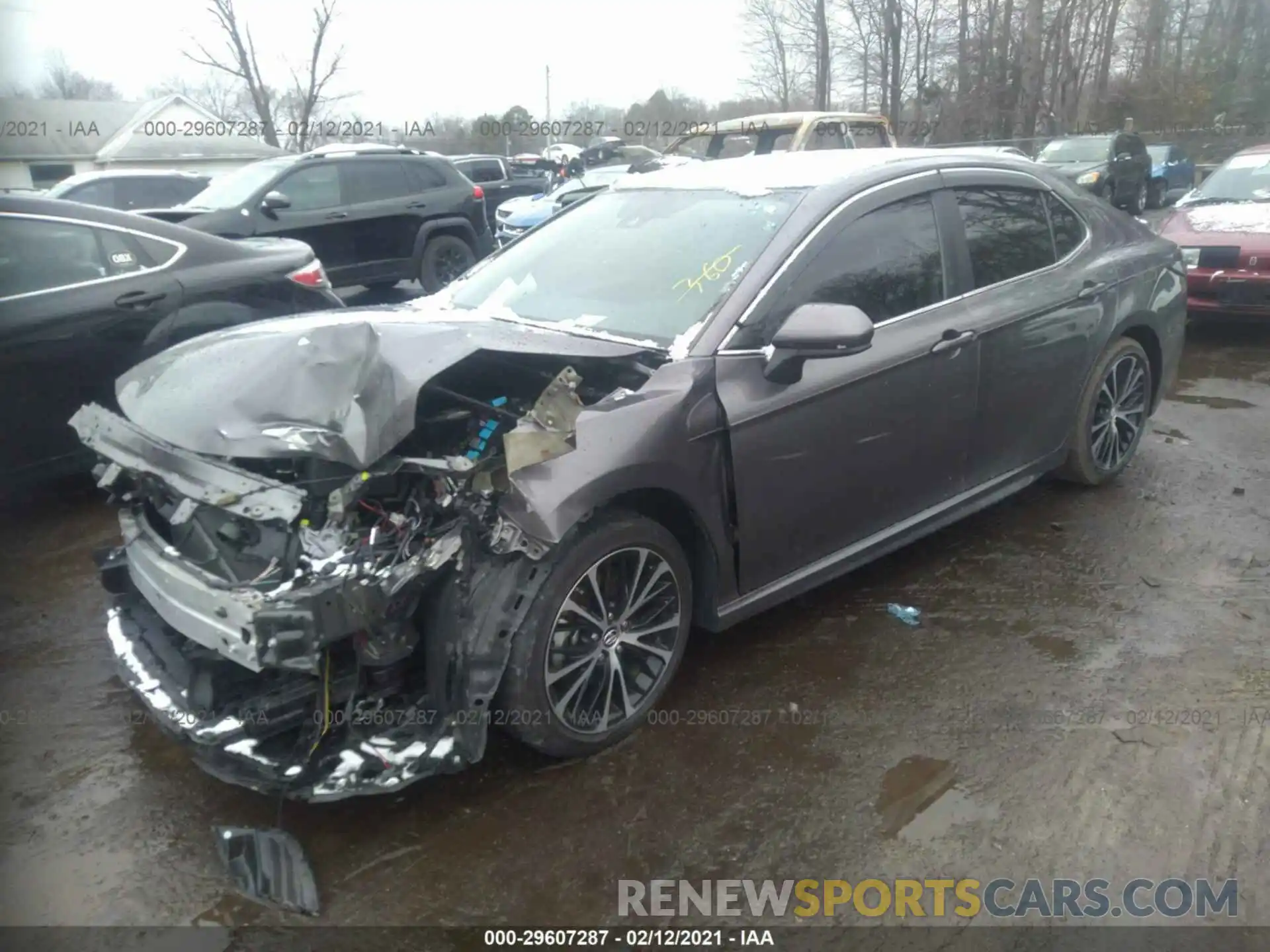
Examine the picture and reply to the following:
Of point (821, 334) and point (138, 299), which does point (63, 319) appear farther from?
point (821, 334)

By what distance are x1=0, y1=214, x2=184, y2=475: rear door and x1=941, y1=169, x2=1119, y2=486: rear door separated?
426cm

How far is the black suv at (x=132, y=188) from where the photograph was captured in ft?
44.3

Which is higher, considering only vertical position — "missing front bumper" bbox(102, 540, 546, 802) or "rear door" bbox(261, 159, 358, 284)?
"rear door" bbox(261, 159, 358, 284)

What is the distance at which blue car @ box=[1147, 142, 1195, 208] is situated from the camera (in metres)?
20.4

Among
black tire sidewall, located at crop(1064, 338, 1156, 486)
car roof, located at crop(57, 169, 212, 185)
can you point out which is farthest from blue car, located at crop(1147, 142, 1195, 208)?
car roof, located at crop(57, 169, 212, 185)

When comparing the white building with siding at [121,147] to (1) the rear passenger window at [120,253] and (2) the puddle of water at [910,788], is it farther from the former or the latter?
(2) the puddle of water at [910,788]

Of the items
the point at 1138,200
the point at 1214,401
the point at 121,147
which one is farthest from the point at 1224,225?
the point at 121,147

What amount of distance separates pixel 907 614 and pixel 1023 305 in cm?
147

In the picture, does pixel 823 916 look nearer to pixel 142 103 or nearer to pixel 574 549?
pixel 574 549

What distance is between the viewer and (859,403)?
3484mm

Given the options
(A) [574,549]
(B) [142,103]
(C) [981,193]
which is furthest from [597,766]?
(B) [142,103]

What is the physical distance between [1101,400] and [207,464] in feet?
13.9

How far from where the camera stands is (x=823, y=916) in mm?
2473

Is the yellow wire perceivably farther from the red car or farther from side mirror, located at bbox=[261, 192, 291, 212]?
side mirror, located at bbox=[261, 192, 291, 212]
